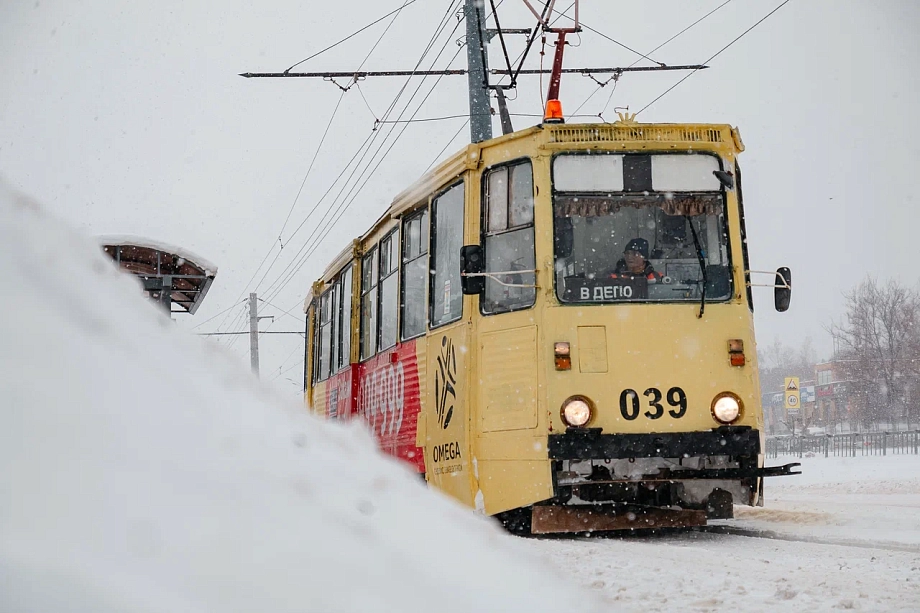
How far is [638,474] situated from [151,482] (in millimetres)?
5858

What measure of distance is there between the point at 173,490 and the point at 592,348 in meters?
5.84

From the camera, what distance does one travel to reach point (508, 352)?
299 inches

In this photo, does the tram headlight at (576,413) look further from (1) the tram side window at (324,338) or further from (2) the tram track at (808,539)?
(1) the tram side window at (324,338)

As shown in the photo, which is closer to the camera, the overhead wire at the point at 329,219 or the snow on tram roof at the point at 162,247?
the snow on tram roof at the point at 162,247

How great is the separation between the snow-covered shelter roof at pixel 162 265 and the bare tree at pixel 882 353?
39.5 metres

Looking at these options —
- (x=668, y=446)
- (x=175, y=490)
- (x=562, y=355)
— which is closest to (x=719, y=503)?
(x=668, y=446)

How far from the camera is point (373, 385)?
1080 cm

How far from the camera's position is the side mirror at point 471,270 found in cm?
734

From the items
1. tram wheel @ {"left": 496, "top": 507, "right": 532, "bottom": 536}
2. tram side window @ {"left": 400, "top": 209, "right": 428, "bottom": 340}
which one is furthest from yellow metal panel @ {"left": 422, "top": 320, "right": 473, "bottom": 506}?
tram side window @ {"left": 400, "top": 209, "right": 428, "bottom": 340}

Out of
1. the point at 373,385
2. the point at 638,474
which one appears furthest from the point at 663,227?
the point at 373,385

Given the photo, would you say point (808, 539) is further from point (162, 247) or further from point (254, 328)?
point (254, 328)

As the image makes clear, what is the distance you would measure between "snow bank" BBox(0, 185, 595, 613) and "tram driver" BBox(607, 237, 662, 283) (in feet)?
17.9

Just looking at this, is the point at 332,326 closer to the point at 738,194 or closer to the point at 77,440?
the point at 738,194

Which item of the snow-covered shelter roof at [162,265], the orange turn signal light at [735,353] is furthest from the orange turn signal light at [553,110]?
the snow-covered shelter roof at [162,265]
